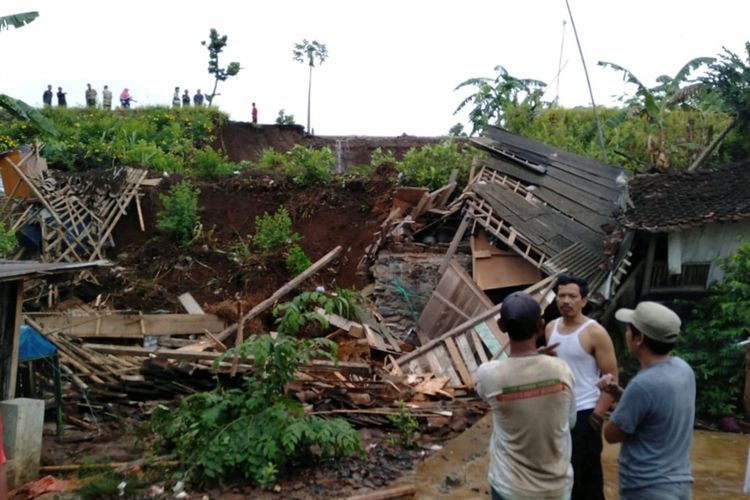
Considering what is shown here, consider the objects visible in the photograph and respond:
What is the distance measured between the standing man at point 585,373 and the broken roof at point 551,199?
23.0 feet

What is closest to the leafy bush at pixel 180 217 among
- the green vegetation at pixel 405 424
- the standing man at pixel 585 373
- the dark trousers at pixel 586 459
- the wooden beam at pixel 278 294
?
the wooden beam at pixel 278 294

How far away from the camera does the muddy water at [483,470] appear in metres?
6.61

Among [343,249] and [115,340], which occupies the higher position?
[343,249]

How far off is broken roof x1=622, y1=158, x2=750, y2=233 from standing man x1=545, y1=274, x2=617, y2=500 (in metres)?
6.89

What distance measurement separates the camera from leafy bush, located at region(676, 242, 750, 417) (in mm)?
9773

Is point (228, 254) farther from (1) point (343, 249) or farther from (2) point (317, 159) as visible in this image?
(2) point (317, 159)

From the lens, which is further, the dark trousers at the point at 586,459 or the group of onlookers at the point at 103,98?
the group of onlookers at the point at 103,98

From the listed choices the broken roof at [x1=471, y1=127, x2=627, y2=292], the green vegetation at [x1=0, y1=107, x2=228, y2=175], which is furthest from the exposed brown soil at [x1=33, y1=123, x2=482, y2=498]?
the broken roof at [x1=471, y1=127, x2=627, y2=292]

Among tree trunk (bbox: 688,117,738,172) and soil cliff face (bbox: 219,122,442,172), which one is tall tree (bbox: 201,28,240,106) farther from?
tree trunk (bbox: 688,117,738,172)

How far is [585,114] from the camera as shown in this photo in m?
24.6

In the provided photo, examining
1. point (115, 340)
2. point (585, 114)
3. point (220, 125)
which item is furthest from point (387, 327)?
point (220, 125)

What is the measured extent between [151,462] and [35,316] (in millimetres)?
6131

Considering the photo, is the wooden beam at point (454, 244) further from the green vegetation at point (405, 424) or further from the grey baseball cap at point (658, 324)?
the grey baseball cap at point (658, 324)

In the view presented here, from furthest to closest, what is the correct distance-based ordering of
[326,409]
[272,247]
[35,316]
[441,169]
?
[441,169] → [272,247] → [35,316] → [326,409]
